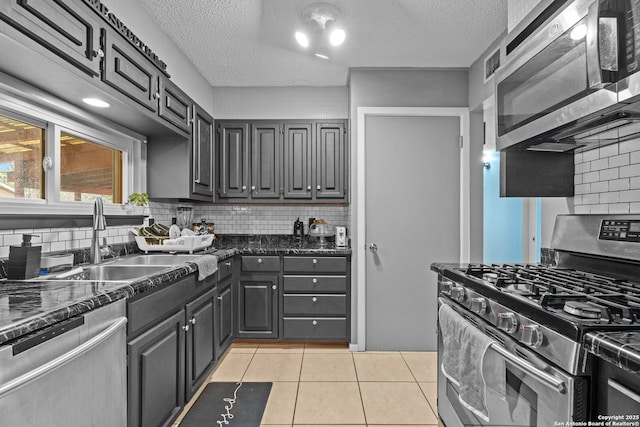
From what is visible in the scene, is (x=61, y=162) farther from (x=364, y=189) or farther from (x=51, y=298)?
(x=364, y=189)

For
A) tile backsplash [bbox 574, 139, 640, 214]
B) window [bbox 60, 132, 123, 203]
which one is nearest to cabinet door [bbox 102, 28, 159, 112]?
window [bbox 60, 132, 123, 203]

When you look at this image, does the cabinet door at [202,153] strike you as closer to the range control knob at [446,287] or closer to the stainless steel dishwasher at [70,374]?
the stainless steel dishwasher at [70,374]

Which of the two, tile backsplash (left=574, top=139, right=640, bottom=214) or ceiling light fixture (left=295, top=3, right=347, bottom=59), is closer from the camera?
tile backsplash (left=574, top=139, right=640, bottom=214)

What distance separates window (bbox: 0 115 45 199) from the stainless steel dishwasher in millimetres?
950

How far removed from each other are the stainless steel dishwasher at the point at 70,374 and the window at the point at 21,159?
3.12 feet

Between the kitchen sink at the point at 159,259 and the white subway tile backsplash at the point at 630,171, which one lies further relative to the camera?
the kitchen sink at the point at 159,259

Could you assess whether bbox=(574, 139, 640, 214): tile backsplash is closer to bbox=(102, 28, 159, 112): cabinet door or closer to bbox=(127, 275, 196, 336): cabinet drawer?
bbox=(127, 275, 196, 336): cabinet drawer

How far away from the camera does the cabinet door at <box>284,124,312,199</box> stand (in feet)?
12.1

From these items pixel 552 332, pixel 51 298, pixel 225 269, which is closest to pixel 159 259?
pixel 225 269

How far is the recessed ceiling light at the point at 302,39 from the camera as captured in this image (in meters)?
2.70

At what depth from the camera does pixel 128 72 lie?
2012mm

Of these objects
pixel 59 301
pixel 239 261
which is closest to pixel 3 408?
pixel 59 301

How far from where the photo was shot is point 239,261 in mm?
3352

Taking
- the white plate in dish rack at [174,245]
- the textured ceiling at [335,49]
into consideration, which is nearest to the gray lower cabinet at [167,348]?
the white plate in dish rack at [174,245]
